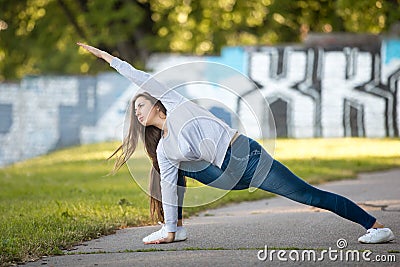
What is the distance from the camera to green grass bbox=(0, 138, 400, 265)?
6.78 metres

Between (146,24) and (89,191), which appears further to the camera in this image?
(146,24)

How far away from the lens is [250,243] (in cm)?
633

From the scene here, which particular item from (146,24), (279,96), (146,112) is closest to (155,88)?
(146,112)

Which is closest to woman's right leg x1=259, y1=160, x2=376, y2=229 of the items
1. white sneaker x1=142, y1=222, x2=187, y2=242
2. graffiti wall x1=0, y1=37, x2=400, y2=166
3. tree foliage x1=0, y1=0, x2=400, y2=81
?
white sneaker x1=142, y1=222, x2=187, y2=242

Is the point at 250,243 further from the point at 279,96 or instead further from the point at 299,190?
the point at 279,96

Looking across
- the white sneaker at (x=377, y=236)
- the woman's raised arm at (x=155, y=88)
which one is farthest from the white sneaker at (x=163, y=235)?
the white sneaker at (x=377, y=236)

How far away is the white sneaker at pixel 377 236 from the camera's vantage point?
611cm

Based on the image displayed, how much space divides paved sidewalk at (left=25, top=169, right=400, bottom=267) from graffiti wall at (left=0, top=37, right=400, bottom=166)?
12250 millimetres

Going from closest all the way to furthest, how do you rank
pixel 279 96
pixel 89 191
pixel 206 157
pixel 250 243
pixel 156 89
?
1. pixel 206 157
2. pixel 156 89
3. pixel 250 243
4. pixel 89 191
5. pixel 279 96

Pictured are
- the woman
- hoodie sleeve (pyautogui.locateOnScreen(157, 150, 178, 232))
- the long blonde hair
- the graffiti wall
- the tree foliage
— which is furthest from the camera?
the tree foliage

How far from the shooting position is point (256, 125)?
6.90m

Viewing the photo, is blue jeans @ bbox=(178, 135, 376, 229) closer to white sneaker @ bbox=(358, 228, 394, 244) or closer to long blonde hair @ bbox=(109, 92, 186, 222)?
white sneaker @ bbox=(358, 228, 394, 244)

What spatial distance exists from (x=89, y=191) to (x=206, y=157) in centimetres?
508

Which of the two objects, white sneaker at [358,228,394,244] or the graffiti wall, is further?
the graffiti wall
